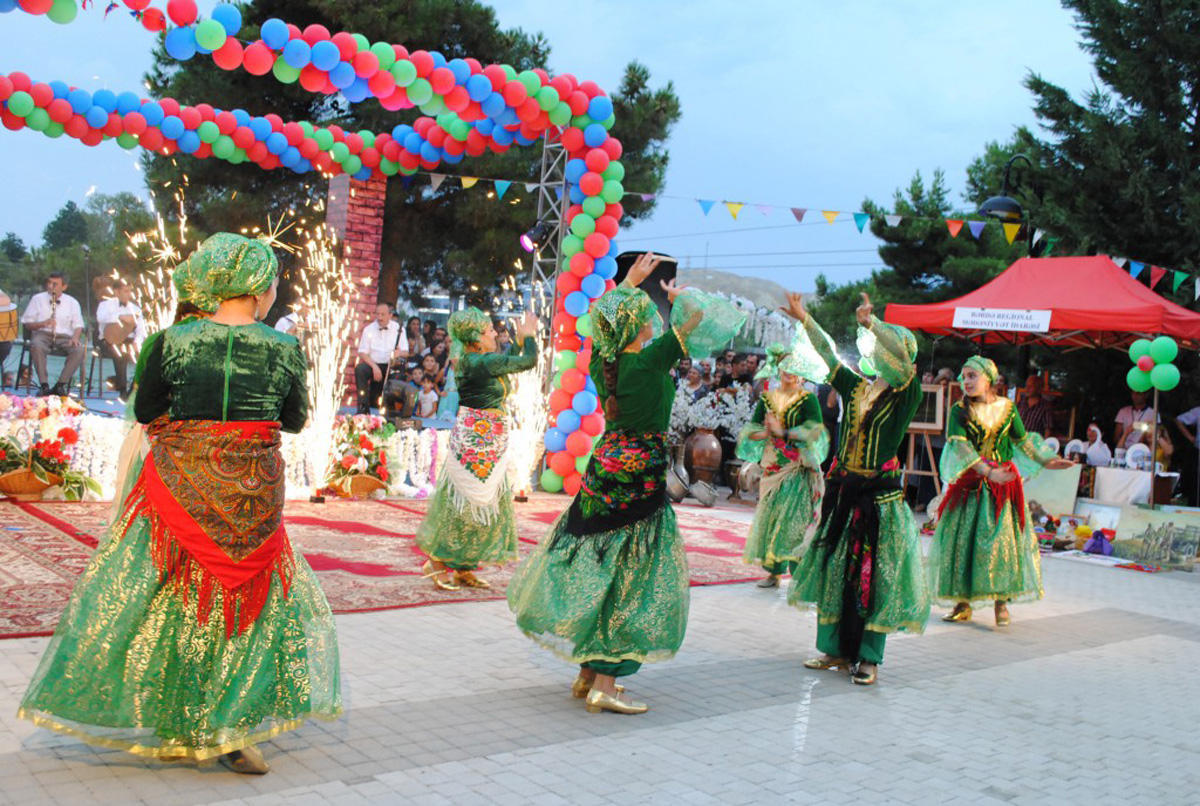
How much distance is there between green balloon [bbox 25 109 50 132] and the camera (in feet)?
34.1

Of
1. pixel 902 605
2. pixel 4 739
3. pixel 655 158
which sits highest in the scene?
pixel 655 158

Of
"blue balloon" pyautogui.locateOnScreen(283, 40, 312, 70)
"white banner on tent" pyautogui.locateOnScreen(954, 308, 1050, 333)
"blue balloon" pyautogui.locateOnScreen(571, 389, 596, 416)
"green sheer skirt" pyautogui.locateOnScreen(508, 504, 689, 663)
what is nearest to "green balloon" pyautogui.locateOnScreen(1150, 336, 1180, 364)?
"white banner on tent" pyautogui.locateOnScreen(954, 308, 1050, 333)

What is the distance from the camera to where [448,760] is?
13.3 feet

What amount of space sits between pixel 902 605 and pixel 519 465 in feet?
22.7

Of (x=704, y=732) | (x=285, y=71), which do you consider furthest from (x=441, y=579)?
(x=285, y=71)

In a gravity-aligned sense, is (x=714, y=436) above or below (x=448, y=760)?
above

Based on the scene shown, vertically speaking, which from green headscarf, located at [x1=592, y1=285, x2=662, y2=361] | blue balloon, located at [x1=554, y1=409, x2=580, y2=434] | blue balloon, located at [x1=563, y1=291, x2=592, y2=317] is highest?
blue balloon, located at [x1=563, y1=291, x2=592, y2=317]

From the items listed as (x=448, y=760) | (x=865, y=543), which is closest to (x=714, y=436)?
(x=865, y=543)

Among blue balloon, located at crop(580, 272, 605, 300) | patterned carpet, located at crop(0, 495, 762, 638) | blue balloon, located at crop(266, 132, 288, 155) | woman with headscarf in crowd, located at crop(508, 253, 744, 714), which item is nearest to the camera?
woman with headscarf in crowd, located at crop(508, 253, 744, 714)

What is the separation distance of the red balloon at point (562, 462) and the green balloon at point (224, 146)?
4654 millimetres

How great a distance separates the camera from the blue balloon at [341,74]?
1015cm

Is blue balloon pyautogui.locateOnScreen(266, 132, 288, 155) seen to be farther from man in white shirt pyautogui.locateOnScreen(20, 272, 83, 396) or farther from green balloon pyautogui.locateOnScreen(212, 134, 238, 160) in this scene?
man in white shirt pyautogui.locateOnScreen(20, 272, 83, 396)

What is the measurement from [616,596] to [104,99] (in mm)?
8601

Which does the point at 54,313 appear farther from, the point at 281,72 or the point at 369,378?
the point at 281,72
